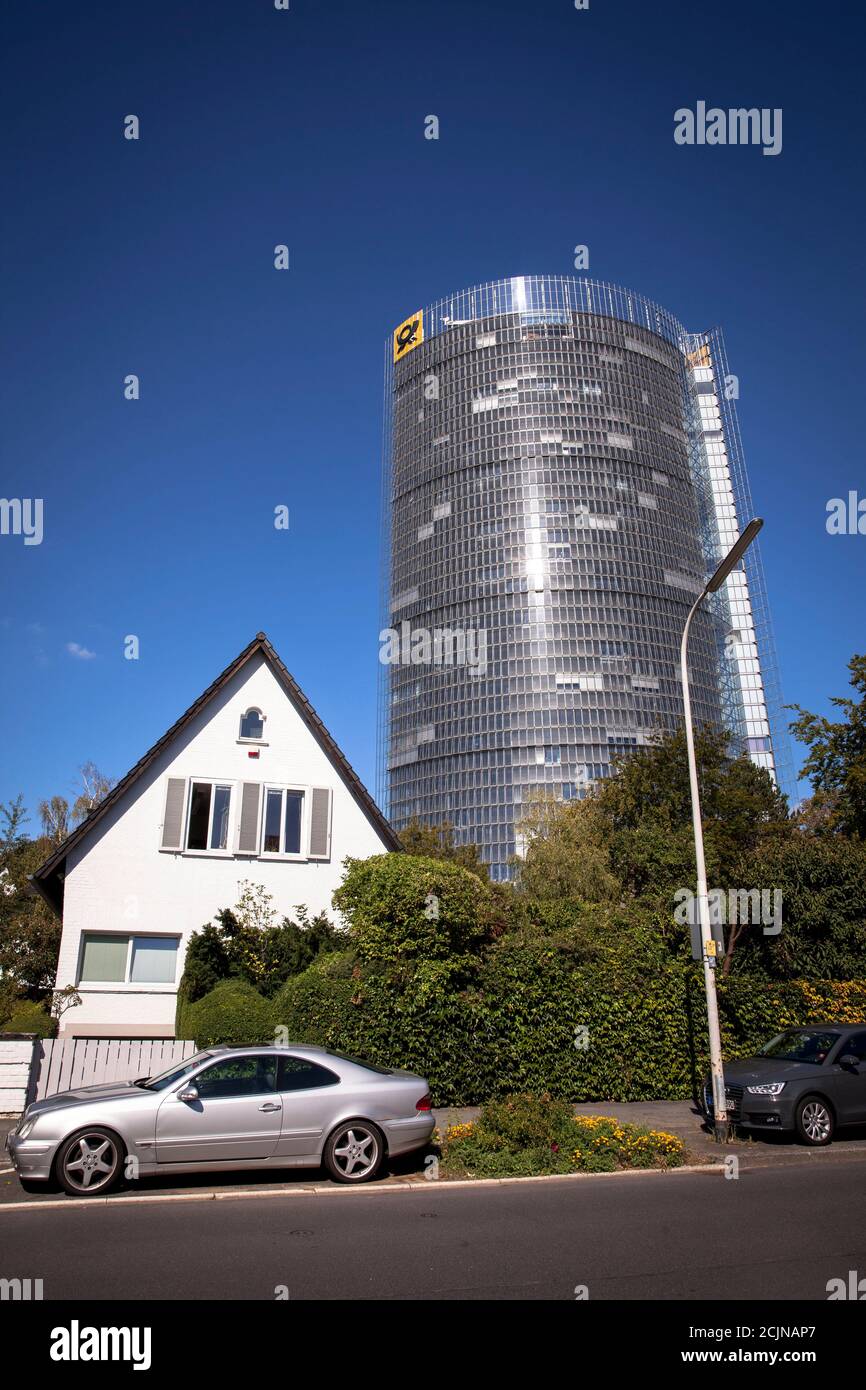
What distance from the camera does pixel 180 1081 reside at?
9.75m

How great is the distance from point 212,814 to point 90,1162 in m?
12.7

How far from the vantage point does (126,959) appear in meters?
20.1

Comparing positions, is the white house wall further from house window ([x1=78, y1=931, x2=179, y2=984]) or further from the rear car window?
the rear car window

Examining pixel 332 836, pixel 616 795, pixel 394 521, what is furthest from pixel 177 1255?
pixel 394 521

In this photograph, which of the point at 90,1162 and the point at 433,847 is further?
the point at 433,847

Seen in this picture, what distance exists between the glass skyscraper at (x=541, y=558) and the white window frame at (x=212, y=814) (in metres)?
99.3

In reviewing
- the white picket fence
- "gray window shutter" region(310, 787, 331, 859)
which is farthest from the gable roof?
the white picket fence

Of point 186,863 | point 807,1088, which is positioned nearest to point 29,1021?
point 186,863

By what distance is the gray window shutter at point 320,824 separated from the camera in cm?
2214

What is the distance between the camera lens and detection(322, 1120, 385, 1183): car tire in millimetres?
9984

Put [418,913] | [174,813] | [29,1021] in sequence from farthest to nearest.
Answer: [174,813], [29,1021], [418,913]

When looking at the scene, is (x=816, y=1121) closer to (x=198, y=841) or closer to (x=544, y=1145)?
(x=544, y=1145)

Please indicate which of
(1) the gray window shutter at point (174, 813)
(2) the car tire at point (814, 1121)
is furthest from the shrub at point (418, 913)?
(1) the gray window shutter at point (174, 813)

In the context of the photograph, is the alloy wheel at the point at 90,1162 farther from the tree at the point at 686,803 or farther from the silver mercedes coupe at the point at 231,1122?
the tree at the point at 686,803
